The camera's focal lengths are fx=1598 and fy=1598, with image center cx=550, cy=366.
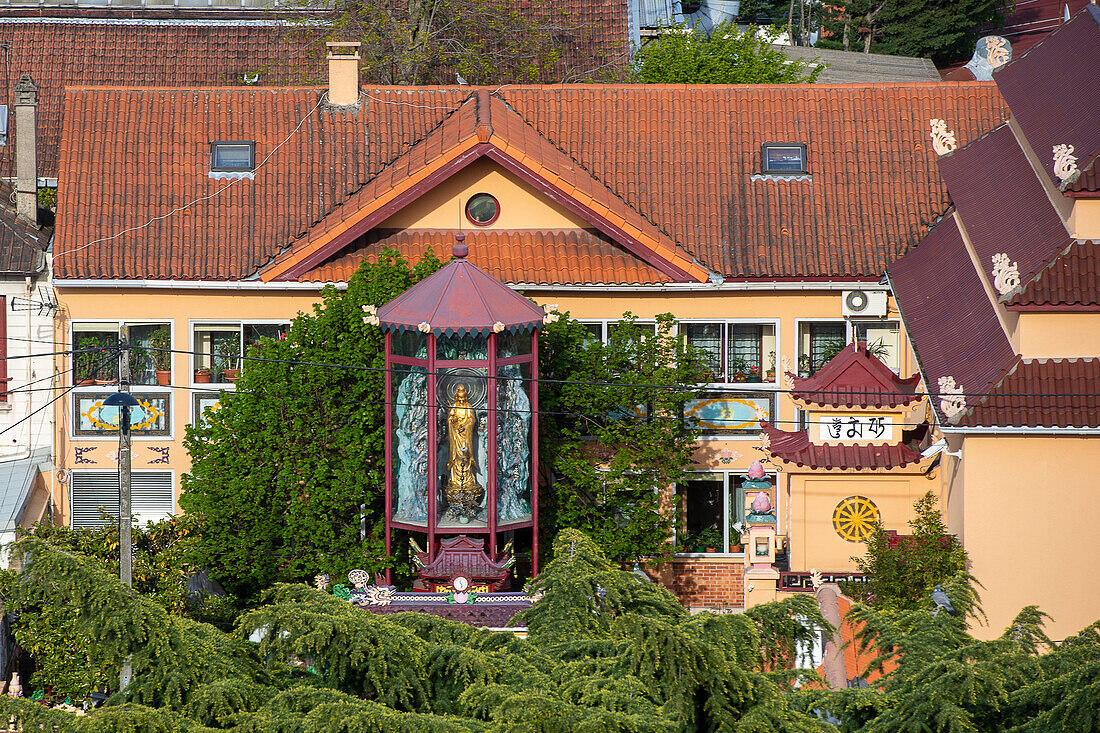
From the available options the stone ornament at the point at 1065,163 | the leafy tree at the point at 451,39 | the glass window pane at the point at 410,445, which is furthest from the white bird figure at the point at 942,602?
the leafy tree at the point at 451,39

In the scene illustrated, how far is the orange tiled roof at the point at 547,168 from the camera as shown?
83.1ft

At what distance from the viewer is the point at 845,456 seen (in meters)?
22.6

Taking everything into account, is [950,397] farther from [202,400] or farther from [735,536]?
[202,400]

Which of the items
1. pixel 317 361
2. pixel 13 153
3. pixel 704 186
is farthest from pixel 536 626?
pixel 13 153

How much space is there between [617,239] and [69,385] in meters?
9.23

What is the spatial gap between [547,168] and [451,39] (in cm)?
1265

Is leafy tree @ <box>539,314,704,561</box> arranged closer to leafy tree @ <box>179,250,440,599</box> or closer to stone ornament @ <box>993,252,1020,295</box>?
leafy tree @ <box>179,250,440,599</box>

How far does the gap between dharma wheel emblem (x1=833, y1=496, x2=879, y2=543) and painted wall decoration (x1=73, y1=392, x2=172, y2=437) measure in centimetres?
1082

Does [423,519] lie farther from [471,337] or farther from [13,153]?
[13,153]

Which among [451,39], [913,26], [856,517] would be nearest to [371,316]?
[856,517]

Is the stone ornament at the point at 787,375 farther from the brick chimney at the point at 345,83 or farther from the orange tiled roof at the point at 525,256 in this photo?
the brick chimney at the point at 345,83

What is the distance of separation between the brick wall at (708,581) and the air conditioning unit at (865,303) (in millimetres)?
4429

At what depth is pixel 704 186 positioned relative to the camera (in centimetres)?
2677

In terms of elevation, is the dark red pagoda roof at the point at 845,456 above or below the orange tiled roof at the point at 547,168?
below
